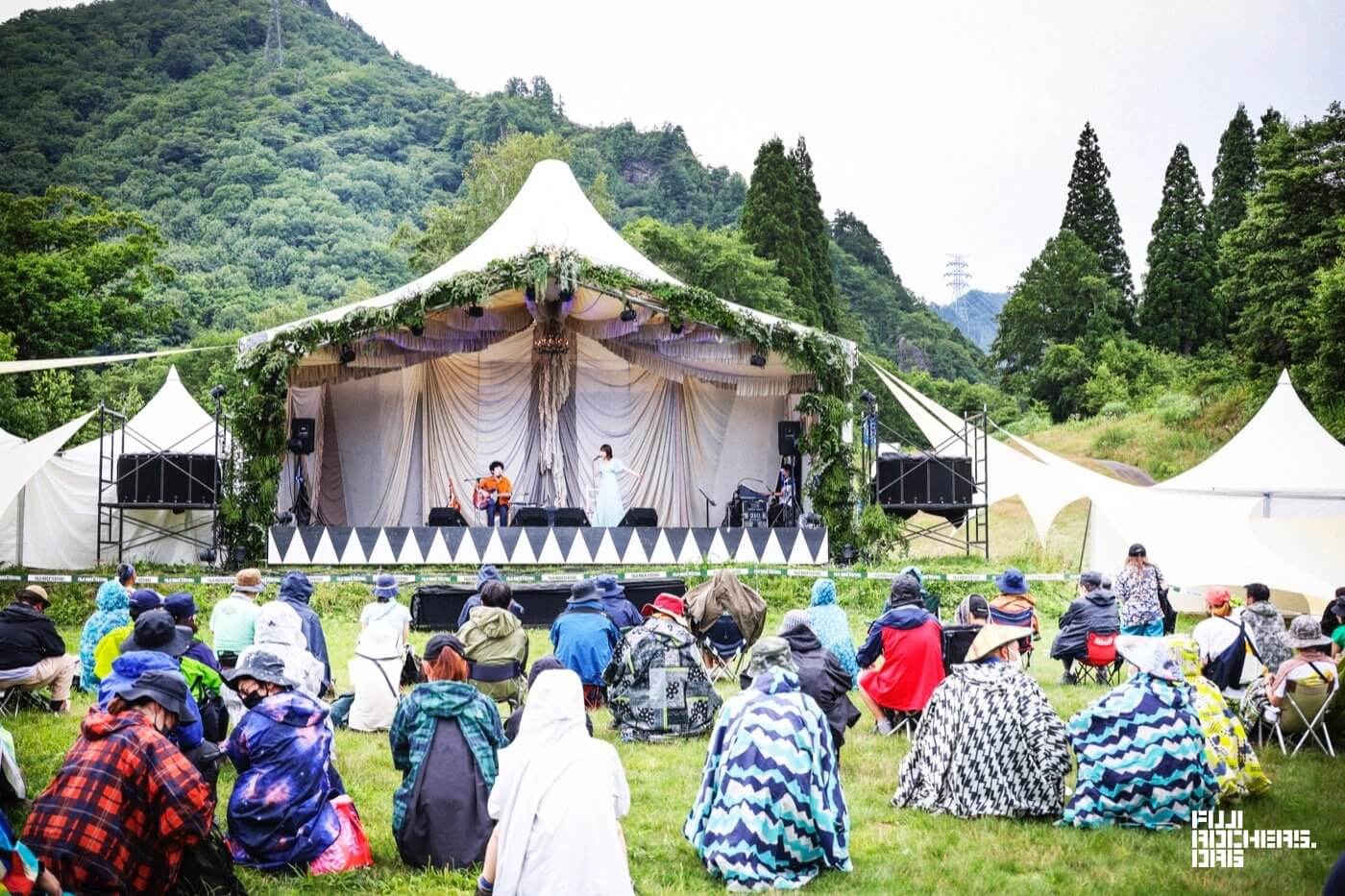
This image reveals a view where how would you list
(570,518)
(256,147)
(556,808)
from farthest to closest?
(256,147), (570,518), (556,808)

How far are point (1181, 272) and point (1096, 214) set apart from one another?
233 inches

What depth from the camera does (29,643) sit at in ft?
25.4

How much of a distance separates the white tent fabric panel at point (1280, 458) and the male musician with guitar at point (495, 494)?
799 cm

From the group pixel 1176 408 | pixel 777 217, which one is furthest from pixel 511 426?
pixel 777 217

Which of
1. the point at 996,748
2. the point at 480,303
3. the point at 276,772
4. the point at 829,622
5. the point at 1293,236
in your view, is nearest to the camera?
the point at 276,772

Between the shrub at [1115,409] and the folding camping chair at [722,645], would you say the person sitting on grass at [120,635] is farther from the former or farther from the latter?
the shrub at [1115,409]

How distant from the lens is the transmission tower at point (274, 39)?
67.3 m

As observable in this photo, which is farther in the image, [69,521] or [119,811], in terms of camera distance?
[69,521]

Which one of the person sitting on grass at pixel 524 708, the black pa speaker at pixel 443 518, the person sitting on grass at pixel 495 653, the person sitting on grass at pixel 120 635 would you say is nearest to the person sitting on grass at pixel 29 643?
the person sitting on grass at pixel 120 635

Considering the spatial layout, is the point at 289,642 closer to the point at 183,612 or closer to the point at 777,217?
the point at 183,612

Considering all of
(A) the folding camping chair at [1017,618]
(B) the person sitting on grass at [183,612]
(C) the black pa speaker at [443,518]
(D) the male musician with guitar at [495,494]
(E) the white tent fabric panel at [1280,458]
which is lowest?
(A) the folding camping chair at [1017,618]

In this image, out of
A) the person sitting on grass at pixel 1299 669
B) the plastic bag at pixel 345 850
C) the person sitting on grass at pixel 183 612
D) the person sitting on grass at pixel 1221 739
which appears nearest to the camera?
the plastic bag at pixel 345 850

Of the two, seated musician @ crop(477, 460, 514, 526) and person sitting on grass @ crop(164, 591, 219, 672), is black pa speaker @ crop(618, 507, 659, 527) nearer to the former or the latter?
seated musician @ crop(477, 460, 514, 526)

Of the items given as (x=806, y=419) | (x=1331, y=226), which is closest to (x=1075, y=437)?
(x=1331, y=226)
